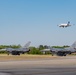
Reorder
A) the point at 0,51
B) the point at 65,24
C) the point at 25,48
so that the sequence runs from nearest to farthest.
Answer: the point at 65,24
the point at 25,48
the point at 0,51

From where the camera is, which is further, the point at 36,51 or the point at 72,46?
the point at 36,51

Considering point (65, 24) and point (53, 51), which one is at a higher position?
point (65, 24)

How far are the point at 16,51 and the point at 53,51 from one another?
1660 centimetres

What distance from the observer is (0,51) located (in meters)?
168

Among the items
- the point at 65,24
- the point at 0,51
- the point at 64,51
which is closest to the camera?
the point at 65,24

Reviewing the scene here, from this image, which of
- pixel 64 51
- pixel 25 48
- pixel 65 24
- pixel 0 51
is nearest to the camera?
pixel 65 24

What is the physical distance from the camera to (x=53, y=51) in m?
141

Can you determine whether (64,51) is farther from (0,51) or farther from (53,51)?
(0,51)

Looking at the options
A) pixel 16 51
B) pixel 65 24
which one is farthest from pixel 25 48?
pixel 65 24

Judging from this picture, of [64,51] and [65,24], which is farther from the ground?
[65,24]

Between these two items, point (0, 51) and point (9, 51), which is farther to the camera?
point (0, 51)

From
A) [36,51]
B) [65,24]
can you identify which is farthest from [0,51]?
[65,24]

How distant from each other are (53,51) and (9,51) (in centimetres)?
1954

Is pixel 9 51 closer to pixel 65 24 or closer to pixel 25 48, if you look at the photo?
pixel 25 48
